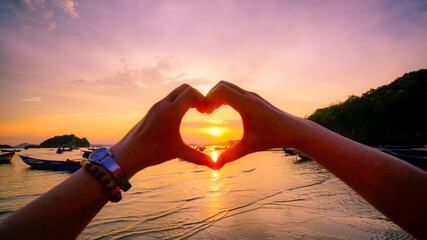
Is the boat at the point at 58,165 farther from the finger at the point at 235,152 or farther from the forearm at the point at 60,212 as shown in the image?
the finger at the point at 235,152

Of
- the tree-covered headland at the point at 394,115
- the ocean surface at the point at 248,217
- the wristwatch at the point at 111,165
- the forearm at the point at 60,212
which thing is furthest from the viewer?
the tree-covered headland at the point at 394,115

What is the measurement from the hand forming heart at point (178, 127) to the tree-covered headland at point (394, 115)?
175 ft

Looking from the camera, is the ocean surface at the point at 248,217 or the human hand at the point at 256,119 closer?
the human hand at the point at 256,119

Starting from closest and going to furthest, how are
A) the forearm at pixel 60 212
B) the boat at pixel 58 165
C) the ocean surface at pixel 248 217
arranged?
1. the forearm at pixel 60 212
2. the ocean surface at pixel 248 217
3. the boat at pixel 58 165

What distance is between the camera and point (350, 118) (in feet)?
190

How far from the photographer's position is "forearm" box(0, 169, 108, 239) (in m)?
0.80

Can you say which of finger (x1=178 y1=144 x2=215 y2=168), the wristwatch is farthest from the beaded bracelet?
finger (x1=178 y1=144 x2=215 y2=168)

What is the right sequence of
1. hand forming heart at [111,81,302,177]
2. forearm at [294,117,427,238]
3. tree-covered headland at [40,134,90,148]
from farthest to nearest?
tree-covered headland at [40,134,90,148], hand forming heart at [111,81,302,177], forearm at [294,117,427,238]

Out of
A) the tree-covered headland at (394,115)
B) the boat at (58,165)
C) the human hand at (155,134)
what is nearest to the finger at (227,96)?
the human hand at (155,134)

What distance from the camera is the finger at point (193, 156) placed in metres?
1.38

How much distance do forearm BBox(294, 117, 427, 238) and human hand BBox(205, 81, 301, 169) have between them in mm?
152

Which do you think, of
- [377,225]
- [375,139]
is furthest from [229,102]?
[375,139]

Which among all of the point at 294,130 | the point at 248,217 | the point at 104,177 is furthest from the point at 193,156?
the point at 248,217

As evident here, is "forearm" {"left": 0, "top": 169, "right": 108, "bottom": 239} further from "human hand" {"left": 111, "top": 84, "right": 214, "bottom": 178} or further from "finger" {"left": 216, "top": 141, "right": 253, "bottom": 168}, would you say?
"finger" {"left": 216, "top": 141, "right": 253, "bottom": 168}
